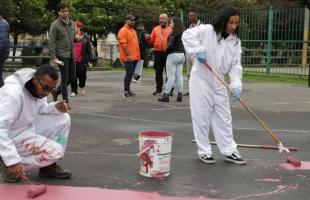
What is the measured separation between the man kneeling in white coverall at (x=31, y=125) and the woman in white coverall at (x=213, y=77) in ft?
4.89

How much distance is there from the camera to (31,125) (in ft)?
15.5

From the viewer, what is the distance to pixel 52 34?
9406 millimetres

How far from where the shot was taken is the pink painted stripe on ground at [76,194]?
176 inches

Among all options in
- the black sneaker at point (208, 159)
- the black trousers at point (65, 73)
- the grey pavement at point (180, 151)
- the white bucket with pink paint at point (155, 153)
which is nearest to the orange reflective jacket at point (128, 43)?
the grey pavement at point (180, 151)

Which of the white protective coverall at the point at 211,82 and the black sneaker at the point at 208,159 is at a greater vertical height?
the white protective coverall at the point at 211,82

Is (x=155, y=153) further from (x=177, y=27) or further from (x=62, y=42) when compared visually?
(x=177, y=27)

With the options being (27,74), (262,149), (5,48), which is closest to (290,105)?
(262,149)

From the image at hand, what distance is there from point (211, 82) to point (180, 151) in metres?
1.15

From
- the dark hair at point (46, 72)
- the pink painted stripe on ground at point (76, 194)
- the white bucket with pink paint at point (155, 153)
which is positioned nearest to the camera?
the dark hair at point (46, 72)

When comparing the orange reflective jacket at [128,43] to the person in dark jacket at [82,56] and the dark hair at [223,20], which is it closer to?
the person in dark jacket at [82,56]

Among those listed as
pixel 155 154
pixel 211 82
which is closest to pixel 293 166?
pixel 211 82

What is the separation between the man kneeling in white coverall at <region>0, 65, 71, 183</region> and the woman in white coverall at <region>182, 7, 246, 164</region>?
1491mm

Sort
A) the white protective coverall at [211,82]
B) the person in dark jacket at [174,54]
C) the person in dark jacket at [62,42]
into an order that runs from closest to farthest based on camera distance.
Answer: the white protective coverall at [211,82] < the person in dark jacket at [62,42] < the person in dark jacket at [174,54]

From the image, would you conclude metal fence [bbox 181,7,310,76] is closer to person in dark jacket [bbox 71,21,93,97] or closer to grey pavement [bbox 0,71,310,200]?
grey pavement [bbox 0,71,310,200]
